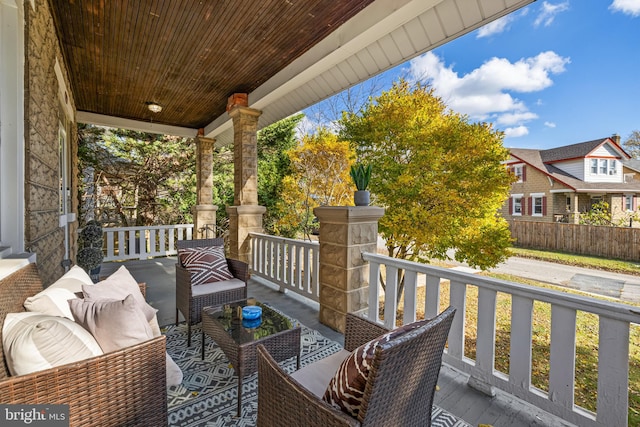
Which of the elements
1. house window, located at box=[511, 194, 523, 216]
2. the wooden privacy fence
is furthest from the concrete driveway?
house window, located at box=[511, 194, 523, 216]

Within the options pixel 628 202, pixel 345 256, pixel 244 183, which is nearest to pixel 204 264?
pixel 345 256

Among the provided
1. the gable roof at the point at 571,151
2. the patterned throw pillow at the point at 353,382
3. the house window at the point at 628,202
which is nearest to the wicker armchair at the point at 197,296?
the patterned throw pillow at the point at 353,382

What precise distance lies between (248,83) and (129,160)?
5.42 metres

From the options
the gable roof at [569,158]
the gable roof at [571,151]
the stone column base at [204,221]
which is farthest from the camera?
the gable roof at [571,151]

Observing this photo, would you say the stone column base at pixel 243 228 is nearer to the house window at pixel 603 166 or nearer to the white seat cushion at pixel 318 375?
the white seat cushion at pixel 318 375

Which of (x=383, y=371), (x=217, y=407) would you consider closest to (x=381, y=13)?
(x=383, y=371)

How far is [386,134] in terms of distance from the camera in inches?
183

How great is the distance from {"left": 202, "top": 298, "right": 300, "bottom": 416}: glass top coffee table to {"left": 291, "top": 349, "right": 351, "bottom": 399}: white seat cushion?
1.44ft

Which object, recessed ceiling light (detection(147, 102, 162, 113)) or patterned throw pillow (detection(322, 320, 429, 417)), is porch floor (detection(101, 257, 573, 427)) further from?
recessed ceiling light (detection(147, 102, 162, 113))

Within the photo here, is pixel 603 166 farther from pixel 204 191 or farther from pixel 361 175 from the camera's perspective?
pixel 204 191

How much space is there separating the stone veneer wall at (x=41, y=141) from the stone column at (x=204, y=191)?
368 cm

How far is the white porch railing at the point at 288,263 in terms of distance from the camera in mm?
3506

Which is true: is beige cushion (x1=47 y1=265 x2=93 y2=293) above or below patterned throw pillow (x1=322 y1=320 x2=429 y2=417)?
above

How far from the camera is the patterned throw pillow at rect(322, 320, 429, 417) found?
3.01 ft
